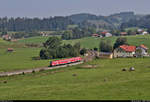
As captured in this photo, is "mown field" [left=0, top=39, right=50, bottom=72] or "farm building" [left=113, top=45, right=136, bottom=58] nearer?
"mown field" [left=0, top=39, right=50, bottom=72]

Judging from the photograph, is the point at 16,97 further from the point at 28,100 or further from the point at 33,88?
the point at 33,88

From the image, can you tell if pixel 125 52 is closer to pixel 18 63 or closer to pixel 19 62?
pixel 19 62

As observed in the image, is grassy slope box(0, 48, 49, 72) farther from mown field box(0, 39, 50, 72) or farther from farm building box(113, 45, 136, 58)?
farm building box(113, 45, 136, 58)

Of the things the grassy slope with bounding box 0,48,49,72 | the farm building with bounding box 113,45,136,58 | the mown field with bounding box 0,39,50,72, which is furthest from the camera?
the farm building with bounding box 113,45,136,58

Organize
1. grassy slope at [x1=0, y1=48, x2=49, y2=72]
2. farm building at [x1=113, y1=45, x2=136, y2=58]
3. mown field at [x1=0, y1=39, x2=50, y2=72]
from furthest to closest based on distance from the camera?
farm building at [x1=113, y1=45, x2=136, y2=58] < mown field at [x1=0, y1=39, x2=50, y2=72] < grassy slope at [x1=0, y1=48, x2=49, y2=72]

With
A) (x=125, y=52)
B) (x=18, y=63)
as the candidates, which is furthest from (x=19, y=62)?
(x=125, y=52)

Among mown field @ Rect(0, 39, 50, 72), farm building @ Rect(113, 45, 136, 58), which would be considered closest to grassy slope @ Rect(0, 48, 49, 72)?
mown field @ Rect(0, 39, 50, 72)

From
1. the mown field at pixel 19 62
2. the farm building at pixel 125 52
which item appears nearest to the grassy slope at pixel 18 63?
the mown field at pixel 19 62

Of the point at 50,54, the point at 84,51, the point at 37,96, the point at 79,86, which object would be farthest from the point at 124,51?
the point at 37,96

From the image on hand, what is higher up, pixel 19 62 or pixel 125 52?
pixel 125 52

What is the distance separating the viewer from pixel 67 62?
89.4m

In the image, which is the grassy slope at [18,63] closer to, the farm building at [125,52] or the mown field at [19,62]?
the mown field at [19,62]

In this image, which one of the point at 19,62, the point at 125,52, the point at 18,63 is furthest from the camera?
the point at 125,52

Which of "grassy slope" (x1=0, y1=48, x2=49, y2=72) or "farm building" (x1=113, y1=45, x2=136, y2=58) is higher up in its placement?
"farm building" (x1=113, y1=45, x2=136, y2=58)
